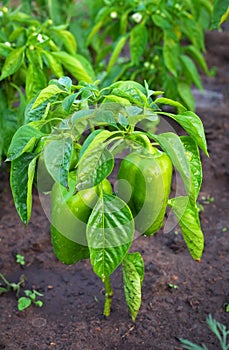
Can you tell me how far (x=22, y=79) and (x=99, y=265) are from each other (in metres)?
1.16

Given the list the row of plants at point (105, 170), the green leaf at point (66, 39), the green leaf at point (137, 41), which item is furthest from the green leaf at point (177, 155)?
the green leaf at point (137, 41)

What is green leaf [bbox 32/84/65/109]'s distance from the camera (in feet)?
4.62

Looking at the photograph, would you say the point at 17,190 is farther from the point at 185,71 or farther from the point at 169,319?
the point at 185,71

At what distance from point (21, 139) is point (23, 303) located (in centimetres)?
72

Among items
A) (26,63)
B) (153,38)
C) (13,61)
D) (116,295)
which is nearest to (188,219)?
(116,295)

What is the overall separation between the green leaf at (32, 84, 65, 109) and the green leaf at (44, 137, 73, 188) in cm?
14

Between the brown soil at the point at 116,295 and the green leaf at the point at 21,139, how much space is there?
0.68 metres

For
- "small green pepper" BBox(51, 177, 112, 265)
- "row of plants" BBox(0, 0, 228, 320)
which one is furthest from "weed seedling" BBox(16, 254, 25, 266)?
"small green pepper" BBox(51, 177, 112, 265)

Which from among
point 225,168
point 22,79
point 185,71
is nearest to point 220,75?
point 185,71

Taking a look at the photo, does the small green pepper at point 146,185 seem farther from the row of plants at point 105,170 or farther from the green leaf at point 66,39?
the green leaf at point 66,39

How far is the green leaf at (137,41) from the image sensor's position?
2.71 meters

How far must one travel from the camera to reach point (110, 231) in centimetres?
137

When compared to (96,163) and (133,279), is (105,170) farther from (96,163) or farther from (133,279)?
(133,279)

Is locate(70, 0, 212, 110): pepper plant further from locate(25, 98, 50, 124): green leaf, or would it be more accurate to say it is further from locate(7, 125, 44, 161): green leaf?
locate(7, 125, 44, 161): green leaf
